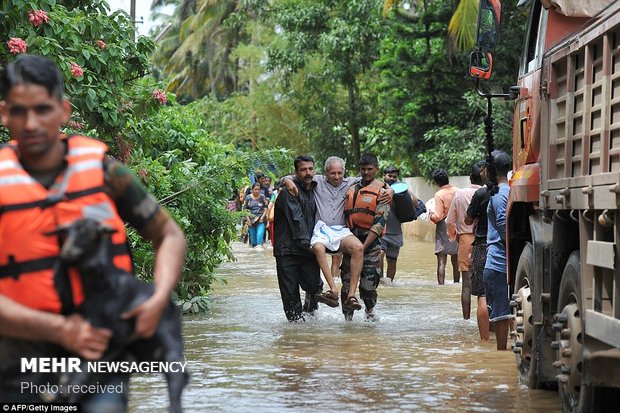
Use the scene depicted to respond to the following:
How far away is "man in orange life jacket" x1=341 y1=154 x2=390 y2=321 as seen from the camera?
1415cm

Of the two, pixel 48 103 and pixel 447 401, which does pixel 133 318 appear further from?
pixel 447 401

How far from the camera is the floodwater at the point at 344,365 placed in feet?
28.5

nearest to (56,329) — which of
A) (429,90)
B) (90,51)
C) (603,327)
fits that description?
(603,327)

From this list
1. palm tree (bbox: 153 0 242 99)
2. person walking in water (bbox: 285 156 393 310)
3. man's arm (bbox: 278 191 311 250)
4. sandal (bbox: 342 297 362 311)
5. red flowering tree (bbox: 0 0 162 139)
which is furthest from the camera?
palm tree (bbox: 153 0 242 99)

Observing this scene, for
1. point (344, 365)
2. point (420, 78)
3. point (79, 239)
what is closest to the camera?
point (79, 239)

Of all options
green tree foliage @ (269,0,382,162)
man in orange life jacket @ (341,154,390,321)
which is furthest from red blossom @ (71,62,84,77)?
green tree foliage @ (269,0,382,162)

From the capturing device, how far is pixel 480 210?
1238 centimetres

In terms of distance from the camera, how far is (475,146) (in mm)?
30297

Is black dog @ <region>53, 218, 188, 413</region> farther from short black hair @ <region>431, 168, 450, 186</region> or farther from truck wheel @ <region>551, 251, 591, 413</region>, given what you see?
short black hair @ <region>431, 168, 450, 186</region>

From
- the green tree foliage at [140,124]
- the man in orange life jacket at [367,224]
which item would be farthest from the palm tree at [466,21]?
the man in orange life jacket at [367,224]

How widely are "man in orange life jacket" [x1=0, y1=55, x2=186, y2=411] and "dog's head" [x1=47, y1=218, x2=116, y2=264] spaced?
0.05 metres

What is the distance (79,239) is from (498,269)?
296 inches

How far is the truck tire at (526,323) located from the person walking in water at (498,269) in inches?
62.6

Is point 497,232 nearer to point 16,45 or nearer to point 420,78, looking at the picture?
point 16,45
